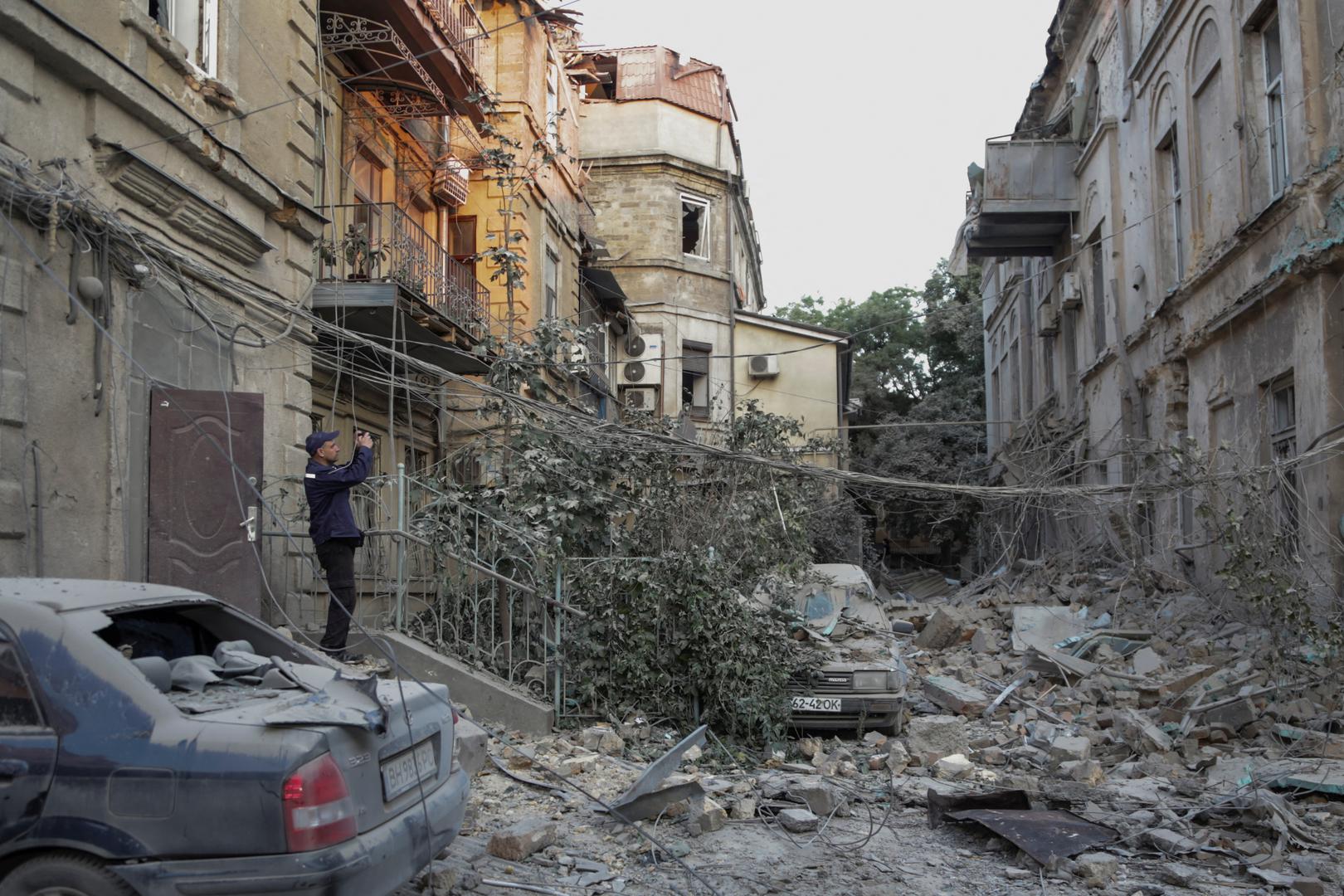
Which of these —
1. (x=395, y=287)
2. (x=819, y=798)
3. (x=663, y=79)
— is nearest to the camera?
(x=819, y=798)

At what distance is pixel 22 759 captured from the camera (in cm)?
374

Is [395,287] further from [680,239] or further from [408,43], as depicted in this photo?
[680,239]

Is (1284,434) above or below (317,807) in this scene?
above

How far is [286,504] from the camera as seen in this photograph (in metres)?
10.1

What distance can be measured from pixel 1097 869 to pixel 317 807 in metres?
4.06

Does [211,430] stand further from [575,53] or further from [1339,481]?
[575,53]

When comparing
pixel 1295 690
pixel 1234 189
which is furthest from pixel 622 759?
pixel 1234 189

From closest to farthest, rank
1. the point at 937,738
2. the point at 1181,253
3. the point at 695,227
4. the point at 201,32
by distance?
1. the point at 937,738
2. the point at 201,32
3. the point at 1181,253
4. the point at 695,227

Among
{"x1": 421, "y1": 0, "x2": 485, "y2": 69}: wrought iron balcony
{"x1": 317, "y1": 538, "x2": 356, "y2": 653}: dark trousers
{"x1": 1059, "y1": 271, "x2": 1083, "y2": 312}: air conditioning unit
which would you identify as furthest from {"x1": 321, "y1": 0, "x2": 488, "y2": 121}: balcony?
{"x1": 1059, "y1": 271, "x2": 1083, "y2": 312}: air conditioning unit

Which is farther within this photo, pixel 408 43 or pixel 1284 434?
pixel 408 43

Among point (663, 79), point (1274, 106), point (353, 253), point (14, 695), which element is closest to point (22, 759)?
point (14, 695)

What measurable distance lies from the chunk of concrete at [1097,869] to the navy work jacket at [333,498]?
5.58 meters

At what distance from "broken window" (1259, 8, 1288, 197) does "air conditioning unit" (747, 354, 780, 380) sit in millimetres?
16332

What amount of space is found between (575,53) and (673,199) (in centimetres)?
440
